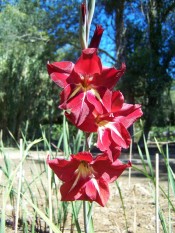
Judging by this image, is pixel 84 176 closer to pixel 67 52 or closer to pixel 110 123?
pixel 110 123

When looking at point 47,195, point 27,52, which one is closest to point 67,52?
point 27,52

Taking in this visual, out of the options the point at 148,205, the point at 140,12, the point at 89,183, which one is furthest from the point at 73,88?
the point at 140,12

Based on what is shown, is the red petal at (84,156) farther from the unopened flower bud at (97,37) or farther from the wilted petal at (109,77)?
the unopened flower bud at (97,37)

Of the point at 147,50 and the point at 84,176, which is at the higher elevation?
the point at 147,50

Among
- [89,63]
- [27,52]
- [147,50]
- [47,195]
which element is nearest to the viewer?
[89,63]

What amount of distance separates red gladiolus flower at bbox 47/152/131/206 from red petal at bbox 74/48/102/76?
0.21 meters

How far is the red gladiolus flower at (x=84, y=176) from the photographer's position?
0.86 meters

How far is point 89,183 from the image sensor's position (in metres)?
0.86

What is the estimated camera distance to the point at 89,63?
833 mm

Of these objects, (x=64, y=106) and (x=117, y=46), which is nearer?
(x=64, y=106)

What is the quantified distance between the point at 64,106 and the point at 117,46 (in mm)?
14963

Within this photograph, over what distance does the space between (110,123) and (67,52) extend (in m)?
18.6

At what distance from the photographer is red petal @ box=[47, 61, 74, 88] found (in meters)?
0.83

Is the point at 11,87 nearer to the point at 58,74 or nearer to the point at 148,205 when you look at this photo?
the point at 148,205
